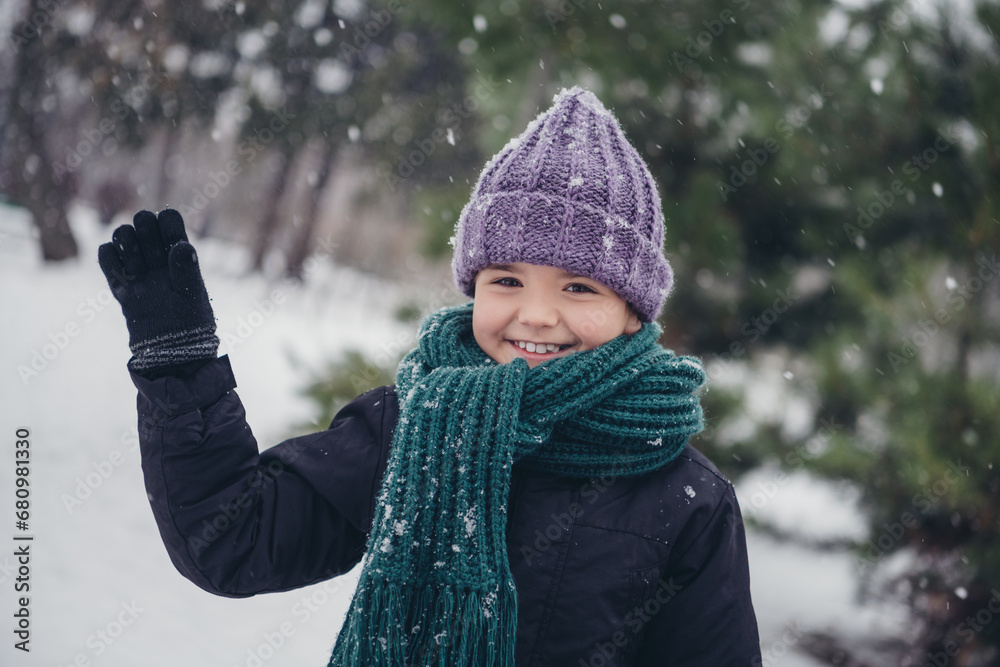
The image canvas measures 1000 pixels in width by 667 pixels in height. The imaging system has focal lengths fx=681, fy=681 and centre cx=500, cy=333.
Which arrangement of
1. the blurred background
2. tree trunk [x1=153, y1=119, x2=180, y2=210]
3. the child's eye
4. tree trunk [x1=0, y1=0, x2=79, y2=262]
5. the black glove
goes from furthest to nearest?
tree trunk [x1=153, y1=119, x2=180, y2=210], tree trunk [x1=0, y1=0, x2=79, y2=262], the blurred background, the child's eye, the black glove

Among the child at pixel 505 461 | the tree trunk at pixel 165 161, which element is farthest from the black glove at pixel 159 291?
the tree trunk at pixel 165 161

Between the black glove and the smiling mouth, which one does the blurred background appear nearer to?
the smiling mouth

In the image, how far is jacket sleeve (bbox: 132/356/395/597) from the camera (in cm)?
120

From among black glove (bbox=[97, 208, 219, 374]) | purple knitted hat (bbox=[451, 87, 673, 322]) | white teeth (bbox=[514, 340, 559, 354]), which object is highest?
purple knitted hat (bbox=[451, 87, 673, 322])

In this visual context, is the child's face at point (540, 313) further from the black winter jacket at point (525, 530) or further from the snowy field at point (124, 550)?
the snowy field at point (124, 550)

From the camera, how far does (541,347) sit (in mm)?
1480

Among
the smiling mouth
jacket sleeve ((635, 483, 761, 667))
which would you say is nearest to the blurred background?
jacket sleeve ((635, 483, 761, 667))

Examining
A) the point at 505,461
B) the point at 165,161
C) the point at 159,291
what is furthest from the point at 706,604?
the point at 165,161

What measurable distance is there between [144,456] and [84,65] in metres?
10.0

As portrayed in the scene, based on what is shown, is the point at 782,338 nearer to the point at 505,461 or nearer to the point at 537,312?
the point at 537,312

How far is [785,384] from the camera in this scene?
3.80m

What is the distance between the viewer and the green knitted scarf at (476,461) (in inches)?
48.2

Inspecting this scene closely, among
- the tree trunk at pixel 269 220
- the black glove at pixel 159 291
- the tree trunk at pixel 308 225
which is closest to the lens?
the black glove at pixel 159 291

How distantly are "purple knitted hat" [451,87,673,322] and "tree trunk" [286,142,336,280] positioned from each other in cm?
1353
